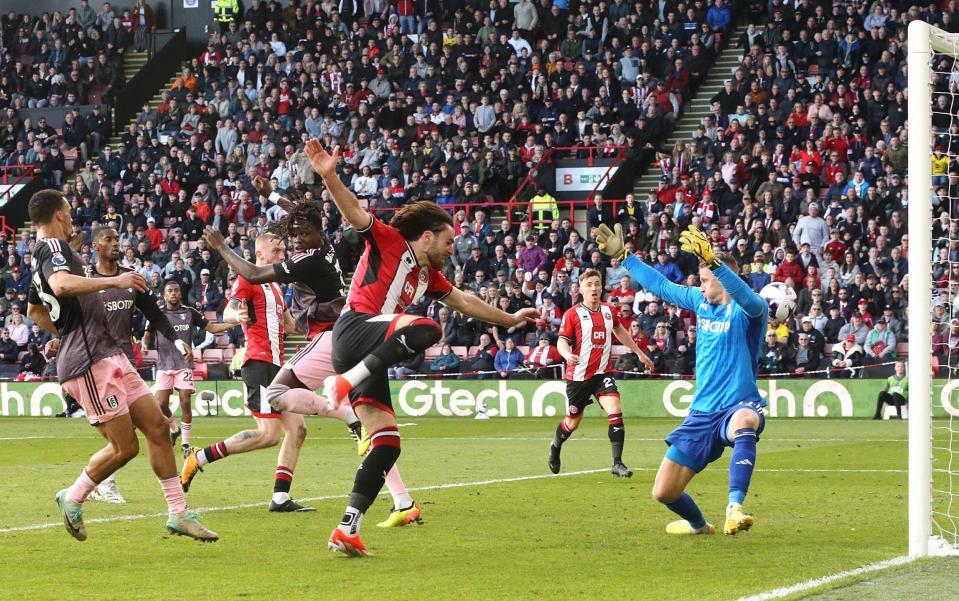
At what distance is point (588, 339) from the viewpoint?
16109 millimetres

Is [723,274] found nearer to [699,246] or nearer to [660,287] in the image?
[699,246]

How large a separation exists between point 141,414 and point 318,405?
1.45 m

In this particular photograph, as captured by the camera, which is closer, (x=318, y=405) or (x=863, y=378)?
(x=318, y=405)

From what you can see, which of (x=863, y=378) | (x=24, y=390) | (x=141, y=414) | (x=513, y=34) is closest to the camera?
(x=141, y=414)

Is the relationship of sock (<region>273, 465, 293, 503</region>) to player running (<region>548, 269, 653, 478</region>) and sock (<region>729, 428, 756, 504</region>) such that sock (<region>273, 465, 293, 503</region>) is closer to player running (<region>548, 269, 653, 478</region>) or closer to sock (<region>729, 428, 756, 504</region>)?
sock (<region>729, 428, 756, 504</region>)

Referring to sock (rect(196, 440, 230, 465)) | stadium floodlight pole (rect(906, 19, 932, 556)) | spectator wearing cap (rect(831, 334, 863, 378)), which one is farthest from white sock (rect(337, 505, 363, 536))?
spectator wearing cap (rect(831, 334, 863, 378))

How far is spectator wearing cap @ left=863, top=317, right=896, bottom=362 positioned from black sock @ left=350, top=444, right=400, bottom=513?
1871cm

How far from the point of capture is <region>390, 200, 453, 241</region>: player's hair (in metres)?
8.93

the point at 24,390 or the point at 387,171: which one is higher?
the point at 387,171

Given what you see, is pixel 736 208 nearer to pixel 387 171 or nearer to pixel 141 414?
pixel 387 171

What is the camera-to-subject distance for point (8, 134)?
135 feet

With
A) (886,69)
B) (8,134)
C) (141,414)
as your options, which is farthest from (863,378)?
(8,134)

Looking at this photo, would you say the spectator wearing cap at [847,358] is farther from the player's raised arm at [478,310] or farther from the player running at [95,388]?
the player running at [95,388]

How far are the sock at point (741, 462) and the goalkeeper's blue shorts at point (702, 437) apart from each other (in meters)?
0.11
